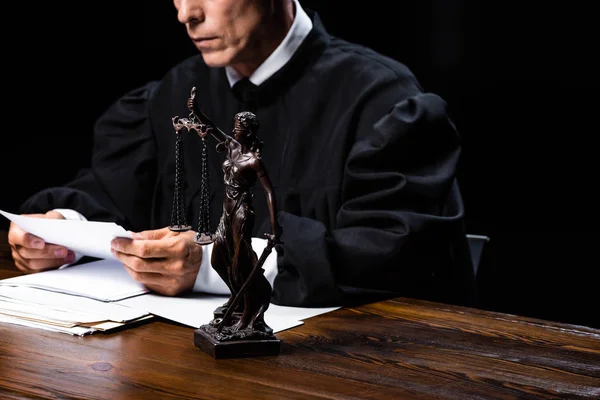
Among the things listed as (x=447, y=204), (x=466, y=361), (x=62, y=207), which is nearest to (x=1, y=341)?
(x=466, y=361)

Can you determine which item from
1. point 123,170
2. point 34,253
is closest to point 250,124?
point 34,253

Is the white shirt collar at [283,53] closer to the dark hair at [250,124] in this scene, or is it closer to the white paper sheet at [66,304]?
the white paper sheet at [66,304]

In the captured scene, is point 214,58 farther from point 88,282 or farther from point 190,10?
point 88,282

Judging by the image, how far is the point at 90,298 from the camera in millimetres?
2016

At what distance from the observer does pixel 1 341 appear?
1.73 metres

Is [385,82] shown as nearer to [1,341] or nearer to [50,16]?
[1,341]

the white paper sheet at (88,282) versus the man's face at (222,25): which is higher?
the man's face at (222,25)

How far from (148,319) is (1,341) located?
0.30 meters

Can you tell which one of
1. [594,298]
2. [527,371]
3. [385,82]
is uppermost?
[385,82]

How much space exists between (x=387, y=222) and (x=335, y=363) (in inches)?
→ 27.8

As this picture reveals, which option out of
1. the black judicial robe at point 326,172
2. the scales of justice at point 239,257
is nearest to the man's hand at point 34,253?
the black judicial robe at point 326,172

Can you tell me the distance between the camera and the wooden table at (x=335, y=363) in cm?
148

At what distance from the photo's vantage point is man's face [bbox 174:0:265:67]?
254 centimetres

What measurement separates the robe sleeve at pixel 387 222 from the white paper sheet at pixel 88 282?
1.14ft
